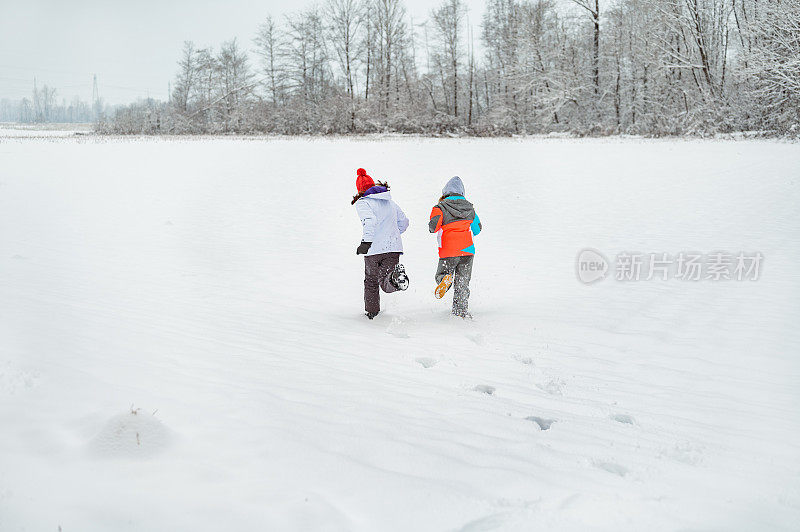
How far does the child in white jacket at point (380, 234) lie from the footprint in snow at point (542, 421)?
110 inches

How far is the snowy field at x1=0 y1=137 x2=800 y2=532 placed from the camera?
7.93 feet

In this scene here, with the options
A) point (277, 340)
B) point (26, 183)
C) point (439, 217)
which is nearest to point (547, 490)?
point (277, 340)

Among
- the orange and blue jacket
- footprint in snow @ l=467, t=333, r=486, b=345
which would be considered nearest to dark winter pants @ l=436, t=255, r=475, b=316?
the orange and blue jacket

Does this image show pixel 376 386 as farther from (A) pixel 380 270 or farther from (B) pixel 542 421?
(A) pixel 380 270

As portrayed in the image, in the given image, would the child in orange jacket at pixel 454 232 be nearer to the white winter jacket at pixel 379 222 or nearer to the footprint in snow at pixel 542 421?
the white winter jacket at pixel 379 222

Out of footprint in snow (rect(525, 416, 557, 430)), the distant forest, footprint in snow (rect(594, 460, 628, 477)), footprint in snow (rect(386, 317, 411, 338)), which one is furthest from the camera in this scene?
the distant forest

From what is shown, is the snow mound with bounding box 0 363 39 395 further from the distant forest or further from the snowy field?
the distant forest

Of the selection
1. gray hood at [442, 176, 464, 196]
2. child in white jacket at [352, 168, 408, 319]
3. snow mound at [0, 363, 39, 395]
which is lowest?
snow mound at [0, 363, 39, 395]

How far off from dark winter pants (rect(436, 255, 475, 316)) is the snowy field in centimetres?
33

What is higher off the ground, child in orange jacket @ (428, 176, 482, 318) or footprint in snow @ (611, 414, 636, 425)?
child in orange jacket @ (428, 176, 482, 318)

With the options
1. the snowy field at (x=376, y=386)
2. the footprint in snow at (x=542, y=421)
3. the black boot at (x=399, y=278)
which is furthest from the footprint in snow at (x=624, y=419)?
the black boot at (x=399, y=278)

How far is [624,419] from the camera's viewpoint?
12.4ft

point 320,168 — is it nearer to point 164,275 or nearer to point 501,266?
point 501,266

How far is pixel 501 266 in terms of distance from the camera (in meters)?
10.4
